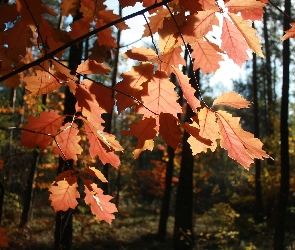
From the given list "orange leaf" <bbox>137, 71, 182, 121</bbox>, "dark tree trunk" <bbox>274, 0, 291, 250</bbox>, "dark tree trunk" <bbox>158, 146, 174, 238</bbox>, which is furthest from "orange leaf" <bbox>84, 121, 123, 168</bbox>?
"dark tree trunk" <bbox>158, 146, 174, 238</bbox>

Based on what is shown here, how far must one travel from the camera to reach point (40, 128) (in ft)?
3.89

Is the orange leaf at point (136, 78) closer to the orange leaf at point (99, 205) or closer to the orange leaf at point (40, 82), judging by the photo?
the orange leaf at point (40, 82)

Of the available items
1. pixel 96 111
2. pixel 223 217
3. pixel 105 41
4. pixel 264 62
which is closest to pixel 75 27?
pixel 105 41

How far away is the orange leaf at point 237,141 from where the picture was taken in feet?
3.06

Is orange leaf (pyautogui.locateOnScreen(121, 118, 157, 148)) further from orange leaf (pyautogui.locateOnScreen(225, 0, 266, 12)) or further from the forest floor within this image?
the forest floor

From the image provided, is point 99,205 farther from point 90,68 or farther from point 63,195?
point 90,68

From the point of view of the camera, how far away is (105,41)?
143 centimetres

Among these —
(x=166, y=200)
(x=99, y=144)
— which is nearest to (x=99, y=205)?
(x=99, y=144)

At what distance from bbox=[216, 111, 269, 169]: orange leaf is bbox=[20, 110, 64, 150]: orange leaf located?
65 centimetres

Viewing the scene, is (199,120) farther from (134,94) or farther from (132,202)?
(132,202)

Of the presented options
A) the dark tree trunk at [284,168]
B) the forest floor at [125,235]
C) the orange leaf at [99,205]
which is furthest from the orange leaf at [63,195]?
the forest floor at [125,235]

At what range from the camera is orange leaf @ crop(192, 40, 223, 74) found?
1089mm

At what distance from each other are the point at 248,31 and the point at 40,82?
0.75m

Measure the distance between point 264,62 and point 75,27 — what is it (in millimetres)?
20805
